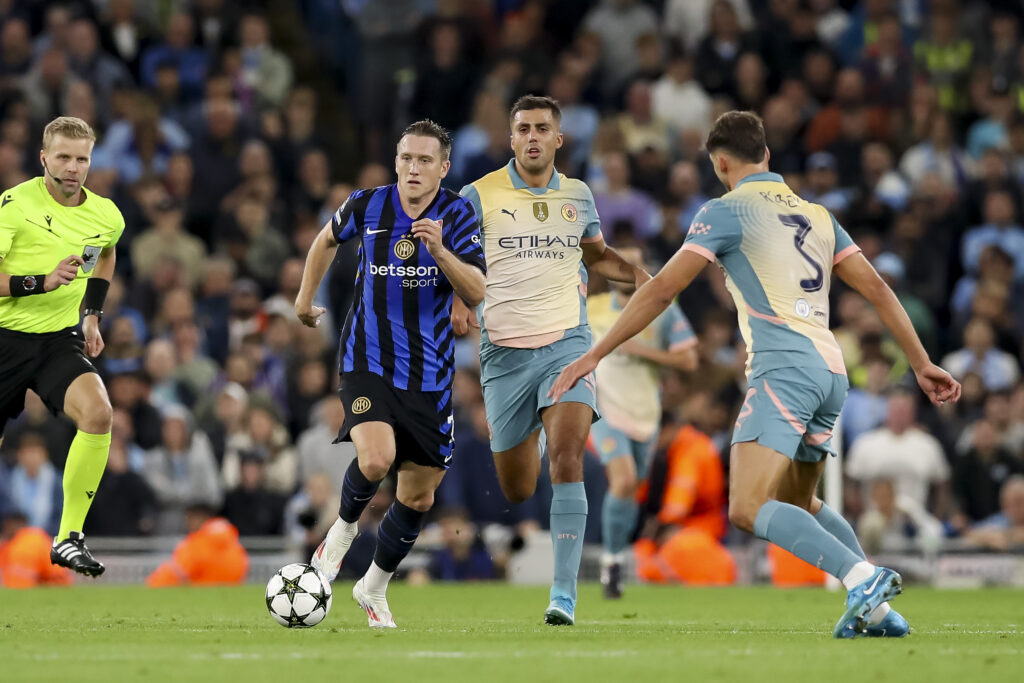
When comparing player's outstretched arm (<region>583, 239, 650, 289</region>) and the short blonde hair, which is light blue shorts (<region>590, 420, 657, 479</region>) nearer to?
player's outstretched arm (<region>583, 239, 650, 289</region>)

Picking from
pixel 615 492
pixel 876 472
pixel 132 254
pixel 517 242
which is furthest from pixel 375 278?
pixel 132 254

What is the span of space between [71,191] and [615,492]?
→ 518 centimetres

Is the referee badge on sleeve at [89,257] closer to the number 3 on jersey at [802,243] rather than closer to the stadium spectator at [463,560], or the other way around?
the number 3 on jersey at [802,243]

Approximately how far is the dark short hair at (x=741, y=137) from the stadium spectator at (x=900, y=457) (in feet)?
27.7

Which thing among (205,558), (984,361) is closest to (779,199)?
(205,558)

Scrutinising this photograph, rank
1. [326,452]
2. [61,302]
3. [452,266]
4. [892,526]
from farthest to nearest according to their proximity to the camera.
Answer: [326,452] < [892,526] < [61,302] < [452,266]

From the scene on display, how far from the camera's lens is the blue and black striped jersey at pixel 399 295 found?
956 centimetres

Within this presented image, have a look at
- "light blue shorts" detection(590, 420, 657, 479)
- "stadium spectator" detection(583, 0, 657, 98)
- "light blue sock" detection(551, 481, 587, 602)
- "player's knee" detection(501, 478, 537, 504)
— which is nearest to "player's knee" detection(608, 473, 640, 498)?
"light blue shorts" detection(590, 420, 657, 479)

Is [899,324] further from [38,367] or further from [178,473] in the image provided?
[178,473]

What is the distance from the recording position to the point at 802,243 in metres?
8.70

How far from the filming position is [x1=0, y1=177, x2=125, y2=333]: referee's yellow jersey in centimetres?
1023

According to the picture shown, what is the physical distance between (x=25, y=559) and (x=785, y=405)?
9.12 meters

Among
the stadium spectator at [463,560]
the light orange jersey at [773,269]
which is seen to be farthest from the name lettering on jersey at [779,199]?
the stadium spectator at [463,560]

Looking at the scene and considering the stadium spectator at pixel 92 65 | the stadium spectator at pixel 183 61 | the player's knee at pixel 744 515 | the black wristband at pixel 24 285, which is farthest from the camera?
the stadium spectator at pixel 183 61
